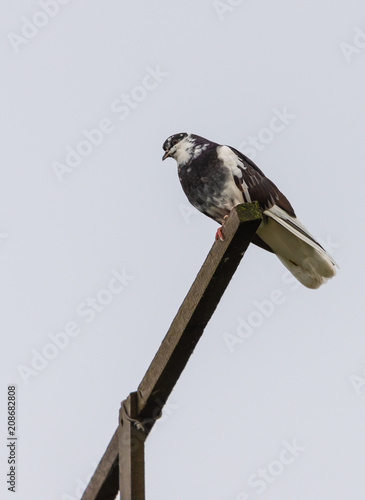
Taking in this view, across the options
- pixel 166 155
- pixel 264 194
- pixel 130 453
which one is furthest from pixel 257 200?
pixel 130 453

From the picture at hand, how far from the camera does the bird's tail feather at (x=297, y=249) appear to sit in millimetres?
3656

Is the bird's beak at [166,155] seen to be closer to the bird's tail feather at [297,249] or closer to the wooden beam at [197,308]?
the bird's tail feather at [297,249]

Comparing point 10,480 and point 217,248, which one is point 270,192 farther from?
point 10,480

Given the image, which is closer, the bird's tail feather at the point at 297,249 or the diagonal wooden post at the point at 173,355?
the diagonal wooden post at the point at 173,355

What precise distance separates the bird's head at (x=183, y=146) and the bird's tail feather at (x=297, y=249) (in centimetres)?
60

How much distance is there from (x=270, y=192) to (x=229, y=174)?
0.24m

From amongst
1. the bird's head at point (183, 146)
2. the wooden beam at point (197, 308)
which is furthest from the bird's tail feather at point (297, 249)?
the wooden beam at point (197, 308)

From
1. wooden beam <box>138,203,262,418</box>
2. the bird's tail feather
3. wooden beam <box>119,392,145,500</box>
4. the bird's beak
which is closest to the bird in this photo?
the bird's tail feather

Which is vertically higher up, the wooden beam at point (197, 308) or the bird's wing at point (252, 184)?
the bird's wing at point (252, 184)

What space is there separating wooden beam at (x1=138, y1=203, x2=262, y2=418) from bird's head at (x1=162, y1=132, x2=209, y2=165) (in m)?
1.57

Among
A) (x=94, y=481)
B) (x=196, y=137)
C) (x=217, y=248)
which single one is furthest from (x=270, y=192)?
(x=94, y=481)

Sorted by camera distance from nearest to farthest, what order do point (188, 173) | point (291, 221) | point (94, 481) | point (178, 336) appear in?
point (178, 336) → point (94, 481) → point (291, 221) → point (188, 173)

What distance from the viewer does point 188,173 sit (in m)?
4.10

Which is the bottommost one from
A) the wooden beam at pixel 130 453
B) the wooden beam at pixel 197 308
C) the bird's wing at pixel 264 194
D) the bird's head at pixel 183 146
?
the wooden beam at pixel 130 453
